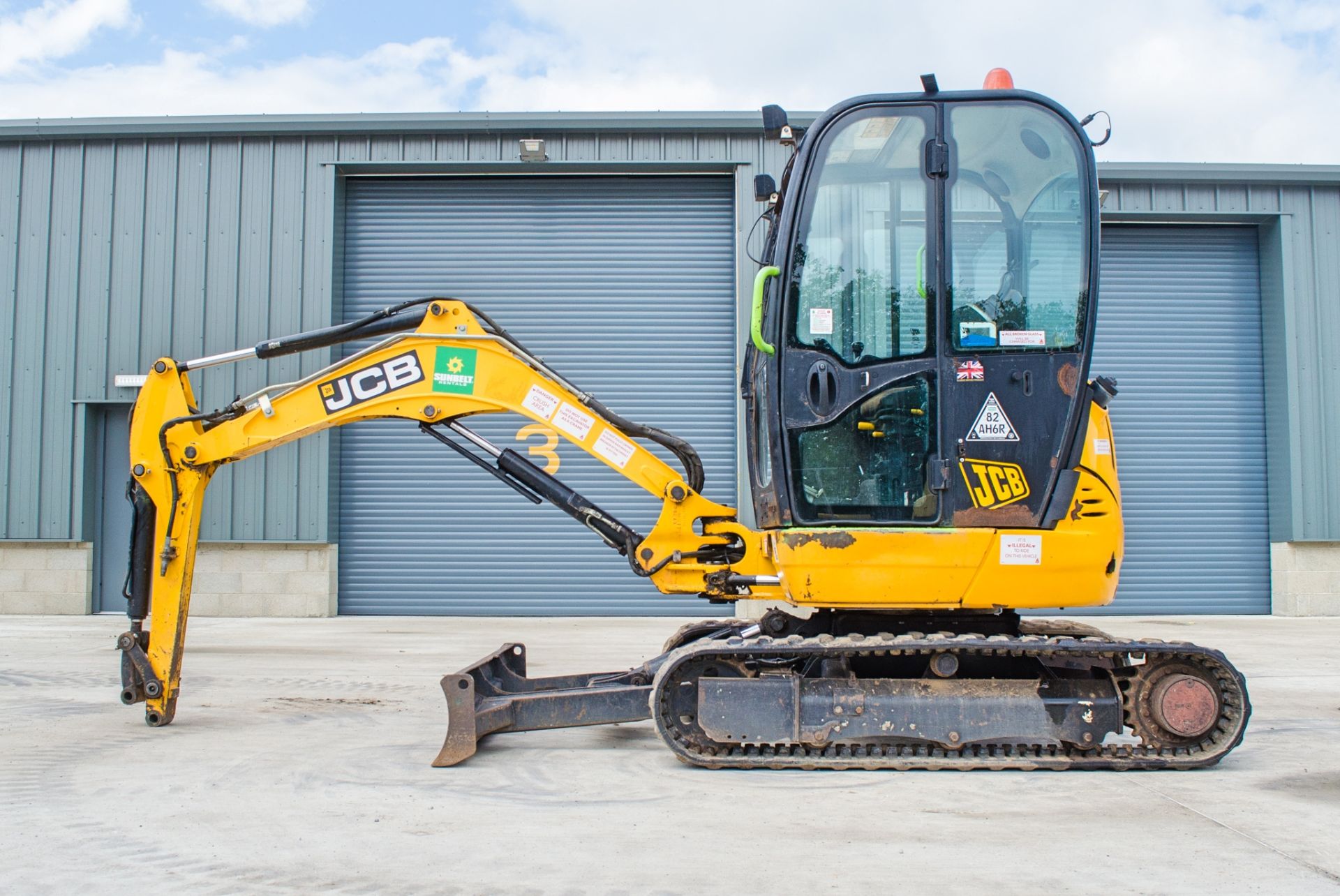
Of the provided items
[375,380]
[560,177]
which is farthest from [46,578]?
[375,380]

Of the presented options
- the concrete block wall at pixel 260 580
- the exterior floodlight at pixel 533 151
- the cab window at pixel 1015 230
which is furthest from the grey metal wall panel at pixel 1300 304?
the concrete block wall at pixel 260 580

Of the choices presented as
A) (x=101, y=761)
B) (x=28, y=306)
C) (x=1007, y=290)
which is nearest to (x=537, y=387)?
(x=1007, y=290)

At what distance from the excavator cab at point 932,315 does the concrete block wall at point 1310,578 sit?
39.5 feet

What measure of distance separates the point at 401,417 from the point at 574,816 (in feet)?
8.58

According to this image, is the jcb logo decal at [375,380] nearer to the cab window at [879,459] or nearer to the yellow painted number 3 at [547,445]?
the yellow painted number 3 at [547,445]

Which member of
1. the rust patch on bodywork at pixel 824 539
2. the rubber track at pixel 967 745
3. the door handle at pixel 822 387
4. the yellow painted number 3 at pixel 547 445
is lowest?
the rubber track at pixel 967 745

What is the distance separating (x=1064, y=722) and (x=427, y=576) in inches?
432

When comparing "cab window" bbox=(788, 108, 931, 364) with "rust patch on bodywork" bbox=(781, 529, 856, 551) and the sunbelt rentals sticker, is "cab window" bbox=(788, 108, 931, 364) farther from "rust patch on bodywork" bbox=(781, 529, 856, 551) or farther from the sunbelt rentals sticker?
the sunbelt rentals sticker

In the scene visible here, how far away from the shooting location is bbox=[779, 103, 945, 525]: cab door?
5227mm

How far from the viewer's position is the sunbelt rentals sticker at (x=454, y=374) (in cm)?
593

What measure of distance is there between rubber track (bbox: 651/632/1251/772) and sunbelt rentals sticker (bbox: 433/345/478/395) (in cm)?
197

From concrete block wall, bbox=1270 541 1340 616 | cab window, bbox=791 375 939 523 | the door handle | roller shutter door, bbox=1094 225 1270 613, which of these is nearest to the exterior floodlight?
roller shutter door, bbox=1094 225 1270 613

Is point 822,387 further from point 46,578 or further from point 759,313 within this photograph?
point 46,578

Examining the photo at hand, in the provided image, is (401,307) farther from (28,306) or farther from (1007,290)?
(28,306)
